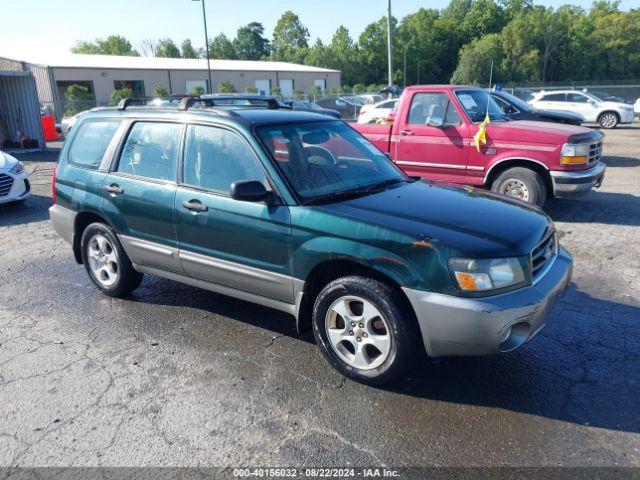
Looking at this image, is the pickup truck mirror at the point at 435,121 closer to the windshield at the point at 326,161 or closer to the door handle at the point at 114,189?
the windshield at the point at 326,161

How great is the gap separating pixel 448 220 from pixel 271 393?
1.62 meters

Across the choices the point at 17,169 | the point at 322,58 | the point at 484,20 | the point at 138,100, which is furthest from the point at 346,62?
the point at 138,100

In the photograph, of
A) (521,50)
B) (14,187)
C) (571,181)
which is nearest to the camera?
A: (571,181)

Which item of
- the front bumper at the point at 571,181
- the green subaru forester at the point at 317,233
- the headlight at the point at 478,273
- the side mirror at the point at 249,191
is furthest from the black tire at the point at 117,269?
the front bumper at the point at 571,181

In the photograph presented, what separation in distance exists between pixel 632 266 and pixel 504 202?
266cm

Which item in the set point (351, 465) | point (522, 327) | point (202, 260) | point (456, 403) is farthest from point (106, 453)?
point (522, 327)

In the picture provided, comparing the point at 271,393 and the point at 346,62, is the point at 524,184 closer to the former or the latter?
the point at 271,393

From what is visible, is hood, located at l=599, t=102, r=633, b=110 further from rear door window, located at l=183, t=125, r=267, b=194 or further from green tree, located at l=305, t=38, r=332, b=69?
green tree, located at l=305, t=38, r=332, b=69

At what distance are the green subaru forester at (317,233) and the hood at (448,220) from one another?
11mm

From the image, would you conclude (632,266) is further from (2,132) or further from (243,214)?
(2,132)

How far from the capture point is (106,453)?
2979 mm

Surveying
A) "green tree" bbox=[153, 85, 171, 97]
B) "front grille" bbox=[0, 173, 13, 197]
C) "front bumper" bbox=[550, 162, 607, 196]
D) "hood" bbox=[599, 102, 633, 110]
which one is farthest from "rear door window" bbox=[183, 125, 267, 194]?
"green tree" bbox=[153, 85, 171, 97]

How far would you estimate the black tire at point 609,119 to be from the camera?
893 inches

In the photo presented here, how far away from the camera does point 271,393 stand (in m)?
3.54
